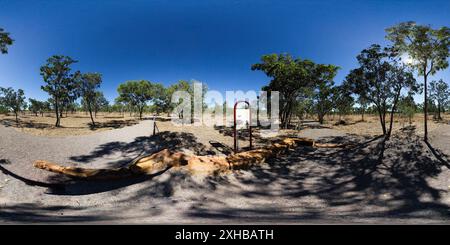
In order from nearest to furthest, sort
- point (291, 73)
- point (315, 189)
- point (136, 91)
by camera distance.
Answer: point (315, 189), point (291, 73), point (136, 91)

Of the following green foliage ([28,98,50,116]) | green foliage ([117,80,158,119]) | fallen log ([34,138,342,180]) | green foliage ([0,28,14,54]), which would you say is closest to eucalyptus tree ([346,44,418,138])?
fallen log ([34,138,342,180])

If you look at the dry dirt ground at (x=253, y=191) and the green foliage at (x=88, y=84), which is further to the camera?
the green foliage at (x=88, y=84)

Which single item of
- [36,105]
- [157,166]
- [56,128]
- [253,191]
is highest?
[36,105]

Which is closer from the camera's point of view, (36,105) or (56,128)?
(56,128)

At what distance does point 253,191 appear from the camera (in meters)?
9.08

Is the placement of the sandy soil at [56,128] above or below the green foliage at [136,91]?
below

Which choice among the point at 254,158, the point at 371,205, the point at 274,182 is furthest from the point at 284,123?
the point at 371,205

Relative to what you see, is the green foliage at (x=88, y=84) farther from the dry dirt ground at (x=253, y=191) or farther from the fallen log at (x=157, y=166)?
the fallen log at (x=157, y=166)

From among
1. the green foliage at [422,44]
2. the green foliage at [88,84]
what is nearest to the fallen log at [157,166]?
the green foliage at [422,44]

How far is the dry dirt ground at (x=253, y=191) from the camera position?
6410 millimetres

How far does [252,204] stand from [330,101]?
138ft

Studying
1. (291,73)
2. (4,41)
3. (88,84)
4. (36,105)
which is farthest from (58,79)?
(36,105)

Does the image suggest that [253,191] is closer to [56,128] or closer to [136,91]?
[56,128]

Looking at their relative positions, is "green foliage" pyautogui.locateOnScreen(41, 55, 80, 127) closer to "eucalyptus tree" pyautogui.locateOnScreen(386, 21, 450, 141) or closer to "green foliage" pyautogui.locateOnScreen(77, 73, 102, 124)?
"green foliage" pyautogui.locateOnScreen(77, 73, 102, 124)
